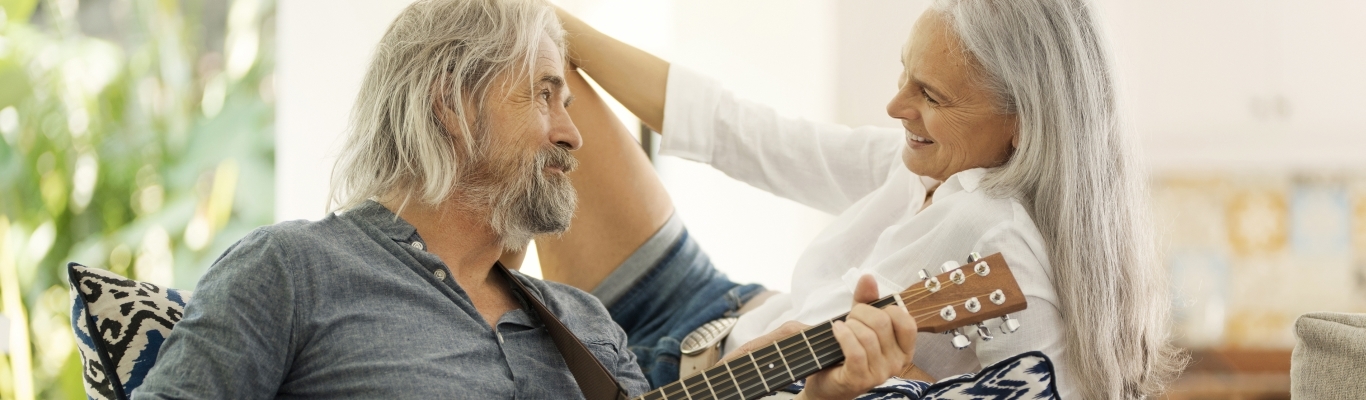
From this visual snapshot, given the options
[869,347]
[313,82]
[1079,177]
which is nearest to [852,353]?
[869,347]

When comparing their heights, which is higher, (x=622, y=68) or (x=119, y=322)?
(x=622, y=68)

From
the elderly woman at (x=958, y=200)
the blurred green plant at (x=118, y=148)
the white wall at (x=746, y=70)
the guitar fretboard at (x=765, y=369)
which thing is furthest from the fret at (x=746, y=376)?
the white wall at (x=746, y=70)

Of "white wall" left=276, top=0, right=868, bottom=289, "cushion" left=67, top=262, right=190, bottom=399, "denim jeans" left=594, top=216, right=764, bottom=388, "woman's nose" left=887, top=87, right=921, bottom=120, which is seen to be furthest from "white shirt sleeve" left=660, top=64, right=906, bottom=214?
"white wall" left=276, top=0, right=868, bottom=289

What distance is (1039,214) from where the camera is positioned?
135 cm

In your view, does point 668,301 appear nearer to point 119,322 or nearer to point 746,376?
point 746,376

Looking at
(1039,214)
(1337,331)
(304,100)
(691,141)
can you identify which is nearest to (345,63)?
(304,100)

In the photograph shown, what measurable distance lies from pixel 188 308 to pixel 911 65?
0.97m

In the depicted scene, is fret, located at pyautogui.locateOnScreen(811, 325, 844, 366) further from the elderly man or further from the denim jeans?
the denim jeans

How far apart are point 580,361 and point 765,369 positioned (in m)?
0.26

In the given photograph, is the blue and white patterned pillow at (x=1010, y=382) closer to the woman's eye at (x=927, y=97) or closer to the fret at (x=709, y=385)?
the fret at (x=709, y=385)

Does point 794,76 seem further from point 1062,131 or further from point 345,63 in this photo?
point 1062,131

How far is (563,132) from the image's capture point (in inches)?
53.6

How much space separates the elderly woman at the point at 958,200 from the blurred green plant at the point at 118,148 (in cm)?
140

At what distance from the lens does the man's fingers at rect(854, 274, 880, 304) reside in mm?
1141
